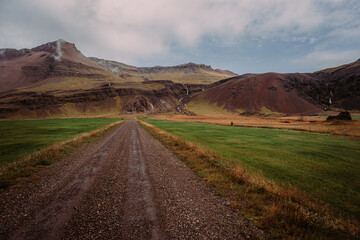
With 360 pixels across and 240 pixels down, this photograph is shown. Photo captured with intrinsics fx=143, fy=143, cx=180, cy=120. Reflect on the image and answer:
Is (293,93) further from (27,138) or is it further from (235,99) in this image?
(27,138)

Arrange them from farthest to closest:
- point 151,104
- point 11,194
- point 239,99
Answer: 1. point 151,104
2. point 239,99
3. point 11,194

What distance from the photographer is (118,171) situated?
9.04 metres

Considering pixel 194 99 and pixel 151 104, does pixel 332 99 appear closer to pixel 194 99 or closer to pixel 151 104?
pixel 194 99

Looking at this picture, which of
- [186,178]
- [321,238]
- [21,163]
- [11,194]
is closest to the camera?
[321,238]

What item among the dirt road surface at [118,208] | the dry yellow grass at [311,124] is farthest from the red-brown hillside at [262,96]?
the dirt road surface at [118,208]

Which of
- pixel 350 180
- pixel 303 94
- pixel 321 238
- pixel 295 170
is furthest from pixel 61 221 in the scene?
pixel 303 94

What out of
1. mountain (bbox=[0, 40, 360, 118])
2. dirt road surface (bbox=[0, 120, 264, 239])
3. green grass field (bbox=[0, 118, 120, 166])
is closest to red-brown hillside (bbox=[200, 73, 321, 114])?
mountain (bbox=[0, 40, 360, 118])

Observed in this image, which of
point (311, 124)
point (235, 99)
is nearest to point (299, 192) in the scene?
point (311, 124)

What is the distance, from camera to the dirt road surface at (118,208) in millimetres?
4066

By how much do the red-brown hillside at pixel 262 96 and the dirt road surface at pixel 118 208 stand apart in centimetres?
14897

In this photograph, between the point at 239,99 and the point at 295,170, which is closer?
the point at 295,170

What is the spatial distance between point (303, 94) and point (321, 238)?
183 metres

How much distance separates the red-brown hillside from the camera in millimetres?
130500

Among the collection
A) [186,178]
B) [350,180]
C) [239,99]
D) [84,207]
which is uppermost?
[239,99]
